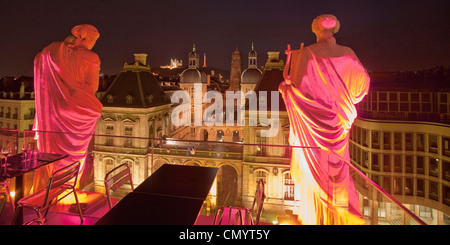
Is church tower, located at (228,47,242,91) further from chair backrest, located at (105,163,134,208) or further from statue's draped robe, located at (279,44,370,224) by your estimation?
chair backrest, located at (105,163,134,208)

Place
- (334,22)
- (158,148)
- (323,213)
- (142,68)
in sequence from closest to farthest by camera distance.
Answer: (323,213), (334,22), (158,148), (142,68)

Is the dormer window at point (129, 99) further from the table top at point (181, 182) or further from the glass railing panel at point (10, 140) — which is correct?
the table top at point (181, 182)

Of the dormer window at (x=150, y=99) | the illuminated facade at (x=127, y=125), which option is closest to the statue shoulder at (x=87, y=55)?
the illuminated facade at (x=127, y=125)

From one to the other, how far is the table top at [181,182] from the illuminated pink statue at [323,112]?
1.62m

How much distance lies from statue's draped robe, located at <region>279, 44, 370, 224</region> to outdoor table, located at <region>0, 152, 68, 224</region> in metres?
3.77

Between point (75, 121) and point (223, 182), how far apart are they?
1800cm

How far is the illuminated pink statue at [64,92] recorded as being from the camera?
523 cm

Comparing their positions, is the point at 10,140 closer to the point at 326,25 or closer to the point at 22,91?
the point at 326,25

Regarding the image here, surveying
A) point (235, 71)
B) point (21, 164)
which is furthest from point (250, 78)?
point (21, 164)

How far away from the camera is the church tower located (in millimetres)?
48125

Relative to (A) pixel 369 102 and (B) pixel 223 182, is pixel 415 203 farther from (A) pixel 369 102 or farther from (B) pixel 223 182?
(B) pixel 223 182

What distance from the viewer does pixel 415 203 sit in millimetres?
21391
